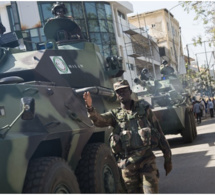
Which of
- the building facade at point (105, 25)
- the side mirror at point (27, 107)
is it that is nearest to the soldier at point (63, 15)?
the side mirror at point (27, 107)

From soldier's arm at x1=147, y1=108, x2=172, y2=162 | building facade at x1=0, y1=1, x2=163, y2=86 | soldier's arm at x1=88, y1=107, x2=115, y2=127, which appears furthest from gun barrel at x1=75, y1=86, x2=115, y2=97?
building facade at x1=0, y1=1, x2=163, y2=86

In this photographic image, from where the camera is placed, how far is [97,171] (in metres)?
5.08

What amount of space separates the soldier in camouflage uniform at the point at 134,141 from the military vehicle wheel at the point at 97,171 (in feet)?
1.08

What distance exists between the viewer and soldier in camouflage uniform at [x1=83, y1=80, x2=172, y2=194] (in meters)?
4.73

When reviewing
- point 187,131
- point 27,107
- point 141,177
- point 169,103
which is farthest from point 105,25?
point 27,107

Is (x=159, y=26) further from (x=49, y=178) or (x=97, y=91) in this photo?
(x=49, y=178)

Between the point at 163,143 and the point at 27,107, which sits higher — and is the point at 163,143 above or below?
below

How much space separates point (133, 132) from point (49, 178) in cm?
119

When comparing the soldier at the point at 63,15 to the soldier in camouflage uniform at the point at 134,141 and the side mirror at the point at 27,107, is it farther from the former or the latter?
the side mirror at the point at 27,107

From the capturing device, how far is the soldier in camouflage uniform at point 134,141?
186 inches

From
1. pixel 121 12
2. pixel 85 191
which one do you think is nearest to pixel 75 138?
pixel 85 191

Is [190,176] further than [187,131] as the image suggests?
No

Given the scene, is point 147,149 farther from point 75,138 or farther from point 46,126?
point 46,126

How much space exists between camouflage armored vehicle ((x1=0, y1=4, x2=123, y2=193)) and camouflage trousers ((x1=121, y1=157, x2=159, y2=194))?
0.36 metres
